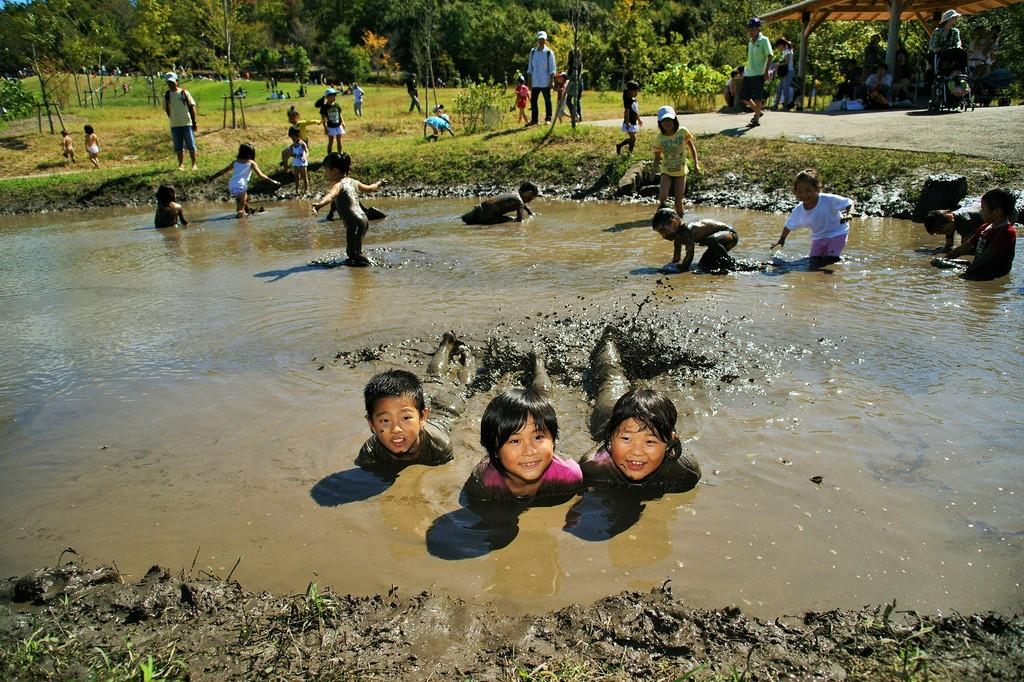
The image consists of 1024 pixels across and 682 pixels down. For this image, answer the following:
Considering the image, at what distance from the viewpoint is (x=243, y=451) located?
15.3 feet

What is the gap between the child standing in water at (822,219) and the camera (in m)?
8.55

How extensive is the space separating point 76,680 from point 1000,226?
8.66 m

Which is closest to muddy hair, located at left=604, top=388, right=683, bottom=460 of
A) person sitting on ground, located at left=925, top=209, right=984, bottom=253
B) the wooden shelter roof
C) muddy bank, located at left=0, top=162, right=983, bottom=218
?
person sitting on ground, located at left=925, top=209, right=984, bottom=253

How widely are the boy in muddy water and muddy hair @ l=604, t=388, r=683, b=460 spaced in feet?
3.69

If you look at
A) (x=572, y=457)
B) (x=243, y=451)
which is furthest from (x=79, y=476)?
(x=572, y=457)

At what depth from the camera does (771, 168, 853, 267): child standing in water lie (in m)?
8.55

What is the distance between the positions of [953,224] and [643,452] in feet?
23.0

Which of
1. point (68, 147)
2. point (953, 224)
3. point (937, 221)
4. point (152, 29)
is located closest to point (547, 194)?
point (937, 221)

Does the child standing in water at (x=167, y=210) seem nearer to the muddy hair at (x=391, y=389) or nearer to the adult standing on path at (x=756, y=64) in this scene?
the muddy hair at (x=391, y=389)

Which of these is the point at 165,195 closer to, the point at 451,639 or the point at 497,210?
the point at 497,210

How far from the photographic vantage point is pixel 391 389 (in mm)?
4164

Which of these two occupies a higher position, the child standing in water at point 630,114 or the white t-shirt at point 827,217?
the child standing in water at point 630,114

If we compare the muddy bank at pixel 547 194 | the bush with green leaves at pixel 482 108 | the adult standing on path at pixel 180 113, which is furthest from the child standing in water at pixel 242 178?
the bush with green leaves at pixel 482 108

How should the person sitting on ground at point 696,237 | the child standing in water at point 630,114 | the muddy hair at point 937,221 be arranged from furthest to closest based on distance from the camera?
the child standing in water at point 630,114
the muddy hair at point 937,221
the person sitting on ground at point 696,237
